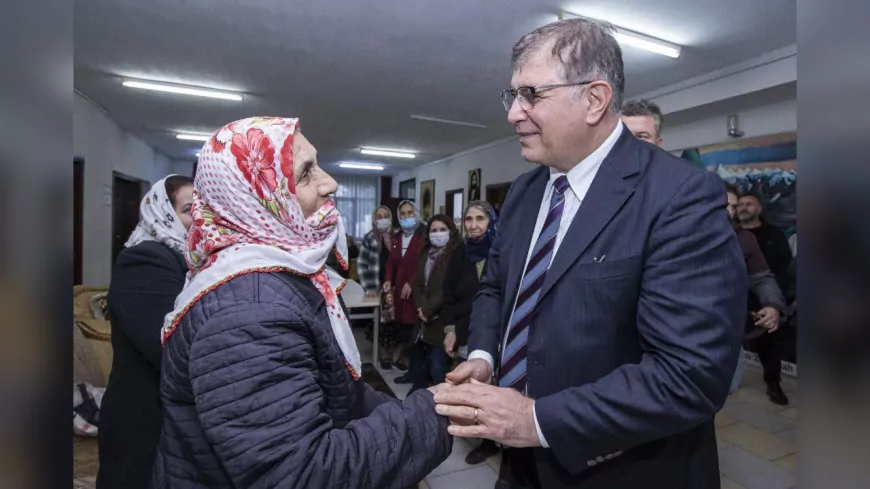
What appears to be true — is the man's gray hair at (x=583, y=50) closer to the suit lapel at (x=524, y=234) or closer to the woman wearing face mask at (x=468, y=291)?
the suit lapel at (x=524, y=234)

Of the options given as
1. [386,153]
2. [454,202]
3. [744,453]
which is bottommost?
[744,453]

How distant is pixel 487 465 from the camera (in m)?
2.79

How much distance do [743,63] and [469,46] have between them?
275cm

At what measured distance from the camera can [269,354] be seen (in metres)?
0.74

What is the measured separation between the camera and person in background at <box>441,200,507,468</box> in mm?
2916

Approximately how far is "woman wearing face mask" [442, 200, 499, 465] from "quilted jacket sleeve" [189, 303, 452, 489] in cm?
210

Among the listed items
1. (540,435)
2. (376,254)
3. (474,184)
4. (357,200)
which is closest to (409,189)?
(357,200)

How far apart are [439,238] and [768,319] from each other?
246 cm

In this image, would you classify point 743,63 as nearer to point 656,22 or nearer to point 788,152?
point 788,152

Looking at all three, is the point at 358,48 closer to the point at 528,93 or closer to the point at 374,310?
the point at 374,310

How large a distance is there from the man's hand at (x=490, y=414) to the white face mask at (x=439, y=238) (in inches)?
110

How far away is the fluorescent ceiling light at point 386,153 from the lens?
10383 millimetres

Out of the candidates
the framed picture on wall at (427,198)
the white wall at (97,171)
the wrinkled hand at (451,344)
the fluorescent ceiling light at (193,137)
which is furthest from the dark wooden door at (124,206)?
the wrinkled hand at (451,344)

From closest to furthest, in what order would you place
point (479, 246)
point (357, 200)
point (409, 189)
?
point (479, 246), point (409, 189), point (357, 200)
